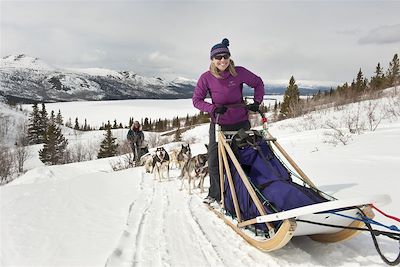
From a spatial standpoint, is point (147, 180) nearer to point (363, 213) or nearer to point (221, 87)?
point (221, 87)

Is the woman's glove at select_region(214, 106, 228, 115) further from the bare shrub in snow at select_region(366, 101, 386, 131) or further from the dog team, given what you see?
the bare shrub in snow at select_region(366, 101, 386, 131)

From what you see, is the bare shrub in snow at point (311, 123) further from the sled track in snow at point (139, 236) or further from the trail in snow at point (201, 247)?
the trail in snow at point (201, 247)

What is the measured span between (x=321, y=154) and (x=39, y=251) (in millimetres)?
6260

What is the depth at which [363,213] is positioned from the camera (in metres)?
2.49

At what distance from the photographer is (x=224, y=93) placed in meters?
3.94

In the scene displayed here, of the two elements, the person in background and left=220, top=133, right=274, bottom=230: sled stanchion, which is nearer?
left=220, top=133, right=274, bottom=230: sled stanchion

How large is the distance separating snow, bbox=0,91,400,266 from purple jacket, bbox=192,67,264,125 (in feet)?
4.40

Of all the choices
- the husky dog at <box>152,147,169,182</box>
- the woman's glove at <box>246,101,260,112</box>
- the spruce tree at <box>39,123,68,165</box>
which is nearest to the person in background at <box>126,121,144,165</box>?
the husky dog at <box>152,147,169,182</box>

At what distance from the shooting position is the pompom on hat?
380 centimetres

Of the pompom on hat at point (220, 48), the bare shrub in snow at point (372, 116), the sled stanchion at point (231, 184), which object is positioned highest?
the pompom on hat at point (220, 48)

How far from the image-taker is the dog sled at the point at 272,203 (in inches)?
94.7

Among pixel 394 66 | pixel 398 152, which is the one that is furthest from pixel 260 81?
pixel 394 66

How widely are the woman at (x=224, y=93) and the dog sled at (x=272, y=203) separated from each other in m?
0.21

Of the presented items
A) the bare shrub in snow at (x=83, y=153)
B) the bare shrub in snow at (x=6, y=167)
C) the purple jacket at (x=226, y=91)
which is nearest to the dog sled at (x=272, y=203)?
the purple jacket at (x=226, y=91)
